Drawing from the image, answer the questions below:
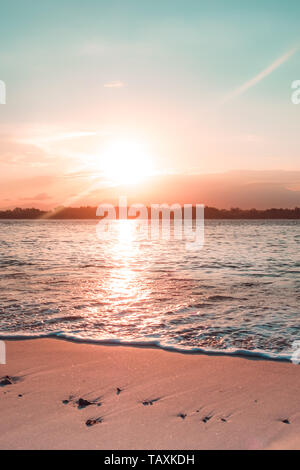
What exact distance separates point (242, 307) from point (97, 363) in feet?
14.4

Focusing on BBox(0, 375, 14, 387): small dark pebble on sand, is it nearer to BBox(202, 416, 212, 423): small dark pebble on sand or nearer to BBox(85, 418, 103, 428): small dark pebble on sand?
BBox(85, 418, 103, 428): small dark pebble on sand

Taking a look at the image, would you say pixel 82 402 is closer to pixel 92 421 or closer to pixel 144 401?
pixel 92 421

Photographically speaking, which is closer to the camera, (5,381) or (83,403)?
(83,403)

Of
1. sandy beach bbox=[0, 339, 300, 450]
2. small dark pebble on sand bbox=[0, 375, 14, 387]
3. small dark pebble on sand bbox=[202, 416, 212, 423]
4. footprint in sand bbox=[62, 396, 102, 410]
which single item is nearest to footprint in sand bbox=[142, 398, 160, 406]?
sandy beach bbox=[0, 339, 300, 450]

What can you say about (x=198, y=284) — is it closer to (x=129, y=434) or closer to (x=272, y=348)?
(x=272, y=348)

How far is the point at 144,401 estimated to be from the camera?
3.98 metres

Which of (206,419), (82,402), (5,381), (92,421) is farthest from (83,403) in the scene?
(206,419)

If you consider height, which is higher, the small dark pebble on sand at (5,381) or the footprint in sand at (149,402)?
the small dark pebble on sand at (5,381)

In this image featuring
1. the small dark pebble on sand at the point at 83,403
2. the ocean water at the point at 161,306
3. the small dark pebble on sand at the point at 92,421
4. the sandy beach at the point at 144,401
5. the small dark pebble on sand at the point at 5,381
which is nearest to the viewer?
the sandy beach at the point at 144,401

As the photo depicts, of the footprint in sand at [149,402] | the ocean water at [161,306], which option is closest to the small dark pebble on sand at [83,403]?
the footprint in sand at [149,402]

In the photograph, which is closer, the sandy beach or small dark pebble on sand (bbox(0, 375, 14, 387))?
the sandy beach

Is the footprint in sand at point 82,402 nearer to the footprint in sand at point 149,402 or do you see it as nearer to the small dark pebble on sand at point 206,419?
the footprint in sand at point 149,402

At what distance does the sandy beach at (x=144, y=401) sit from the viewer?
3268 mm

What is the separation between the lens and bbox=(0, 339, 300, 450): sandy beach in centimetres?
327
